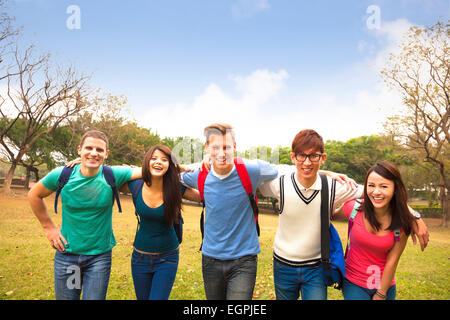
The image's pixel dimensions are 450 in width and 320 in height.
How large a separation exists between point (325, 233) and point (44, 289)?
21.3 feet

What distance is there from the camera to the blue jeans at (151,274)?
356 cm

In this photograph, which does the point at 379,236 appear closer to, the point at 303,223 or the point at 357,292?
the point at 357,292

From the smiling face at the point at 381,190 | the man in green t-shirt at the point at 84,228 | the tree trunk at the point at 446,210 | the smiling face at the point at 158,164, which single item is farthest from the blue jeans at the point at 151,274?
the tree trunk at the point at 446,210

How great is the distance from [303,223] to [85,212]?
250 centimetres

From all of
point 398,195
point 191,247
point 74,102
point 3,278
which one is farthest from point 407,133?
point 74,102

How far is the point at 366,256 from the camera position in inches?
131

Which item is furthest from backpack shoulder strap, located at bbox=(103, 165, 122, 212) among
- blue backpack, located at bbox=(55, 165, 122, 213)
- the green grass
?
the green grass

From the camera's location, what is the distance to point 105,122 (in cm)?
3086

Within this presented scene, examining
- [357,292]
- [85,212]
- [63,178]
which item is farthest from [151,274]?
[357,292]

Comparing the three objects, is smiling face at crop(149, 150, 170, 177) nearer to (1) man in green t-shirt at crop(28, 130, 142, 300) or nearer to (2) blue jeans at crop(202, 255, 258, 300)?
(1) man in green t-shirt at crop(28, 130, 142, 300)

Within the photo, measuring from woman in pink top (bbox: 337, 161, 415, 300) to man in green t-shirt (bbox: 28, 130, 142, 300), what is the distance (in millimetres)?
2821

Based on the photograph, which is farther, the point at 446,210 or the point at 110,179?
the point at 446,210

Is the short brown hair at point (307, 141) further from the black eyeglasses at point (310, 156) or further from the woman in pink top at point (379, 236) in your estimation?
the woman in pink top at point (379, 236)

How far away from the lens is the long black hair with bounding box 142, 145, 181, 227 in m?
3.61
